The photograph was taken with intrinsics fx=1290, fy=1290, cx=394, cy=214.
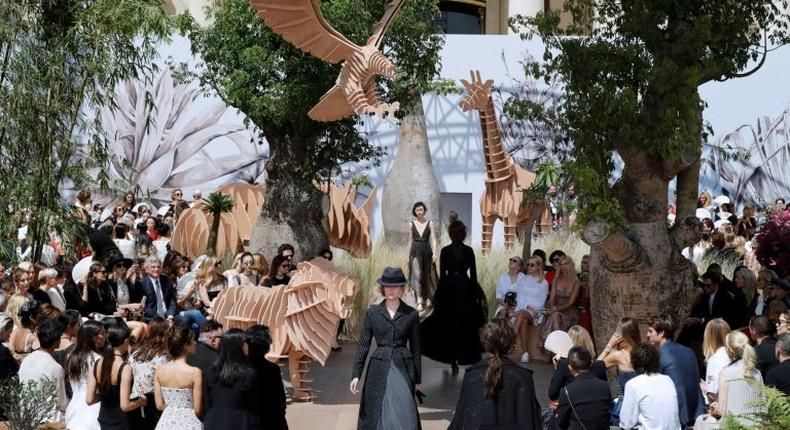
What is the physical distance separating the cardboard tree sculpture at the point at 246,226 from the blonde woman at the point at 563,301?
4.41m

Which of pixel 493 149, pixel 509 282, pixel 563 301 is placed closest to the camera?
pixel 563 301

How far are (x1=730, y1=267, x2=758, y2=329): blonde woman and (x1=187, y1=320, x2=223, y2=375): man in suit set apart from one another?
543cm

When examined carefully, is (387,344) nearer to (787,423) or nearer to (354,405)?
(354,405)

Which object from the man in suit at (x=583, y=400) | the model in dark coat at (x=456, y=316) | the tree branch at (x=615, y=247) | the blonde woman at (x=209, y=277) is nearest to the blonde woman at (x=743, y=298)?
the tree branch at (x=615, y=247)

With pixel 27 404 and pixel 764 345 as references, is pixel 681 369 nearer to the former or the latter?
pixel 764 345

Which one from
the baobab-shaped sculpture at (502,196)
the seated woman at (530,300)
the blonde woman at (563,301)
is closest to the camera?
the blonde woman at (563,301)

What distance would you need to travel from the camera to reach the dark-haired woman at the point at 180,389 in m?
7.65

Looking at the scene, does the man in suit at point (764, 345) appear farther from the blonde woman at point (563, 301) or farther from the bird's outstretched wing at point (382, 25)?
the bird's outstretched wing at point (382, 25)

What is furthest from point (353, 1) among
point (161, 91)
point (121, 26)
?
point (161, 91)

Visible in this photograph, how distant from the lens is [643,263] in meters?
11.1

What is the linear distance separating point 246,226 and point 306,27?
19.3 ft

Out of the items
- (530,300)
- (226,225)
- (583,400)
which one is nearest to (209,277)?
(530,300)

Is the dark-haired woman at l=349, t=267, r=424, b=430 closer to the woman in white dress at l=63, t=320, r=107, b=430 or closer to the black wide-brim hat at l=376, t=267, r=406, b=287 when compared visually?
the black wide-brim hat at l=376, t=267, r=406, b=287

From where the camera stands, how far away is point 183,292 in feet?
42.1
